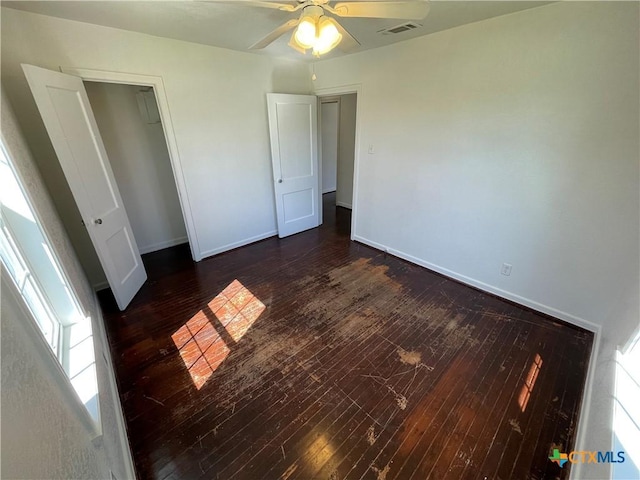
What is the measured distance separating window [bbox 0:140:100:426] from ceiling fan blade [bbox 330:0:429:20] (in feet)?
6.31

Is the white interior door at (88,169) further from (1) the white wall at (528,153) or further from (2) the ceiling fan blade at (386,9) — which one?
(1) the white wall at (528,153)

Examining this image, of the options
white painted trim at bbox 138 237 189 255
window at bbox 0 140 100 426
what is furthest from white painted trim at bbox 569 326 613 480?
white painted trim at bbox 138 237 189 255

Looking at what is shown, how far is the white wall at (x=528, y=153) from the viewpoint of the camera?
1822 mm

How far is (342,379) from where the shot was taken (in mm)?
1899

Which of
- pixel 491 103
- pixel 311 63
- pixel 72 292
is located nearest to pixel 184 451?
pixel 72 292

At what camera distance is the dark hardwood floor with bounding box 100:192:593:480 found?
1.47 meters

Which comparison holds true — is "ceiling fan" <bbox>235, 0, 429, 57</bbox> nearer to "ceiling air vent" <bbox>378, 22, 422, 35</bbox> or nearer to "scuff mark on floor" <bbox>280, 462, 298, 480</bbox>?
"ceiling air vent" <bbox>378, 22, 422, 35</bbox>

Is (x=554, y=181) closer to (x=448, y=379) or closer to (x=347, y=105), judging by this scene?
(x=448, y=379)

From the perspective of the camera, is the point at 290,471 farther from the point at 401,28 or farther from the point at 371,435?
the point at 401,28

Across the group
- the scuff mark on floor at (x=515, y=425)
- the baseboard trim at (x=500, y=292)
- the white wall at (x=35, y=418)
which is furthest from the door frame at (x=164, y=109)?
the scuff mark on floor at (x=515, y=425)

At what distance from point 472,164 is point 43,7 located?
367 centimetres

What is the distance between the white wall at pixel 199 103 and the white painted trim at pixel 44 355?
2.26 m

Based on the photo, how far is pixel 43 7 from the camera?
6.30 feet

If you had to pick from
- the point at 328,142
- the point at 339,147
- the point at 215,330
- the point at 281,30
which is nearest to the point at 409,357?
the point at 215,330
